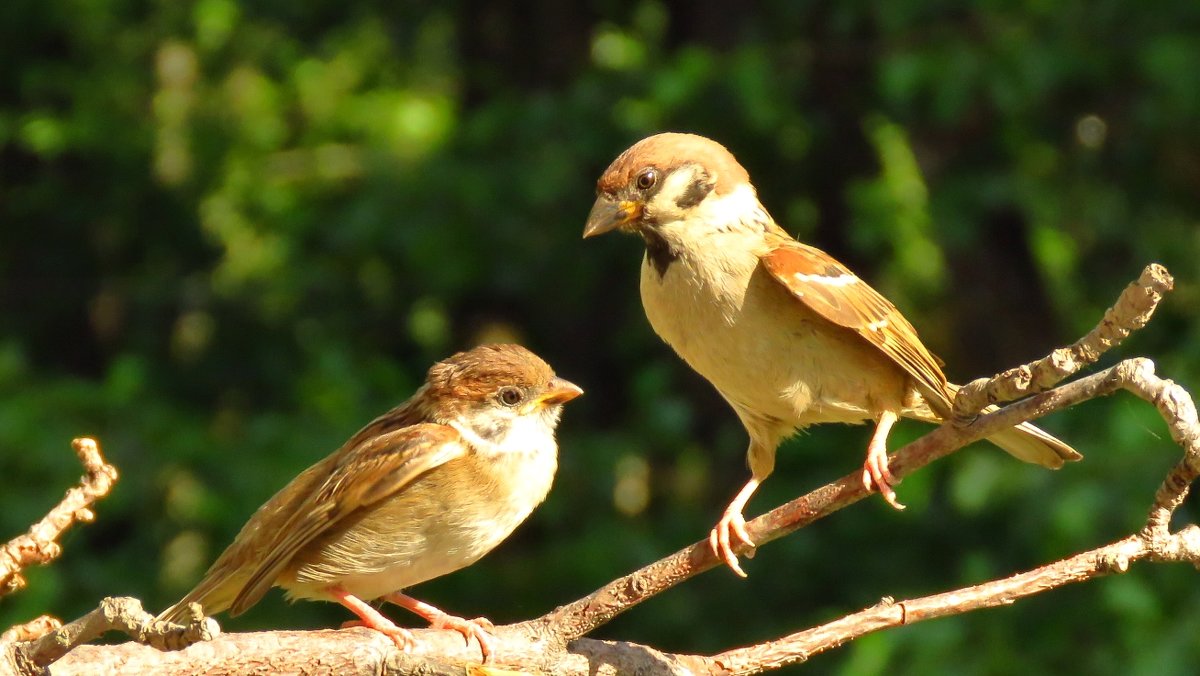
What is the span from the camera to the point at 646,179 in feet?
13.6

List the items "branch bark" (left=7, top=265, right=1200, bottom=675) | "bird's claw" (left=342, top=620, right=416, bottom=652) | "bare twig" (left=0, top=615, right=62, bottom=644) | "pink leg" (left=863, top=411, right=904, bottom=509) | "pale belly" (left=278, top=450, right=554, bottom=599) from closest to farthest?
"branch bark" (left=7, top=265, right=1200, bottom=675) < "bare twig" (left=0, top=615, right=62, bottom=644) < "bird's claw" (left=342, top=620, right=416, bottom=652) < "pink leg" (left=863, top=411, right=904, bottom=509) < "pale belly" (left=278, top=450, right=554, bottom=599)

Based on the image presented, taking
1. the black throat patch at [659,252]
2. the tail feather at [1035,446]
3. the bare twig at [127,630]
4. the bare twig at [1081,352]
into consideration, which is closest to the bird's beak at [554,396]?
the black throat patch at [659,252]

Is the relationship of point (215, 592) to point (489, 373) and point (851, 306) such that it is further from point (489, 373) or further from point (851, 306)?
point (851, 306)

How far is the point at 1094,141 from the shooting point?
810 cm

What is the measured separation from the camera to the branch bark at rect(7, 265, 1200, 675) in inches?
111

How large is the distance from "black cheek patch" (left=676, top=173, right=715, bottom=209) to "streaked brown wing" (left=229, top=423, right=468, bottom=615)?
0.83 m

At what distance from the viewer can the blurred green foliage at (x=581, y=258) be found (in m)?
6.98

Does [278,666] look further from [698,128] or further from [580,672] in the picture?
[698,128]

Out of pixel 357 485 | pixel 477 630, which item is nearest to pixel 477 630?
pixel 477 630

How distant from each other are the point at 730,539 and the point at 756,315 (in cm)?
55

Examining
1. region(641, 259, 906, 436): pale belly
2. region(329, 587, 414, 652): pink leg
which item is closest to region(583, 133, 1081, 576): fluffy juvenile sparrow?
region(641, 259, 906, 436): pale belly

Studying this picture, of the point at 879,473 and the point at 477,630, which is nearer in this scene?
the point at 477,630

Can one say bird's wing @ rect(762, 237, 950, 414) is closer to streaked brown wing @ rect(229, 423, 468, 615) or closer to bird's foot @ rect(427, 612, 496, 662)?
streaked brown wing @ rect(229, 423, 468, 615)

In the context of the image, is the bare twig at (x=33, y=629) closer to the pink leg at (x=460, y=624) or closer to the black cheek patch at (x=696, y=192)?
the pink leg at (x=460, y=624)
